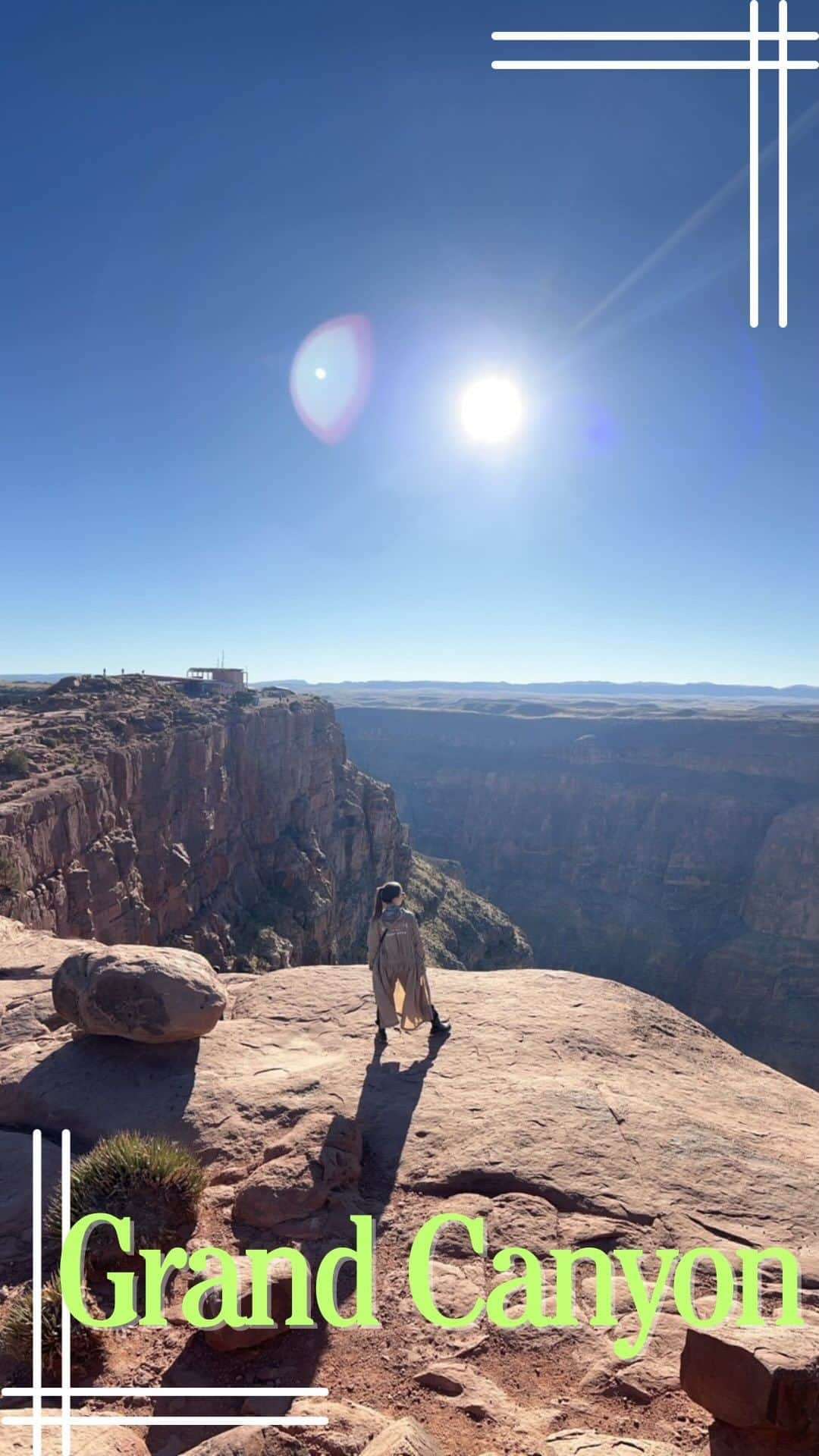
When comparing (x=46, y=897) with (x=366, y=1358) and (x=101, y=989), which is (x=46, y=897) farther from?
(x=366, y=1358)

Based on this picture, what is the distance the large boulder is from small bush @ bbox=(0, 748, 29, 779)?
552 inches

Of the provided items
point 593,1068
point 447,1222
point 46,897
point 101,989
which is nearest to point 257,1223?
point 447,1222

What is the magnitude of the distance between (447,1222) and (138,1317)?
78.0 inches

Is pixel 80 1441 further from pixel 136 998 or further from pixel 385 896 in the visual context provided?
pixel 385 896

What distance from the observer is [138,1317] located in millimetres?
4289

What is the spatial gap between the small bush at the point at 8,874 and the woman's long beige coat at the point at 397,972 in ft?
34.6

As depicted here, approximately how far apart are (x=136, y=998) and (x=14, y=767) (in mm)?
14941

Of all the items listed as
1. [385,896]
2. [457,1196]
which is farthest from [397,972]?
[457,1196]

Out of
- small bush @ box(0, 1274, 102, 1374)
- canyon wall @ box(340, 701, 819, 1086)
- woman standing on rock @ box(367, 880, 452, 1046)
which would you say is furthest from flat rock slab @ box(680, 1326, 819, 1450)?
canyon wall @ box(340, 701, 819, 1086)

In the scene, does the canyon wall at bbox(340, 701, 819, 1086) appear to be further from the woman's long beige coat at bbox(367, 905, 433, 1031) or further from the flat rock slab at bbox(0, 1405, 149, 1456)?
the flat rock slab at bbox(0, 1405, 149, 1456)

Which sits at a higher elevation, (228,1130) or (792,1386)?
(792,1386)

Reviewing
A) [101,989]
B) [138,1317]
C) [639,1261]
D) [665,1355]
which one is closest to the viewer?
[665,1355]

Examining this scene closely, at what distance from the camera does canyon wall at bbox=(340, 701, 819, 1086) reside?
63812 millimetres

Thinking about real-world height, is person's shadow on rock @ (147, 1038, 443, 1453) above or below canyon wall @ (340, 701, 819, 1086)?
above
